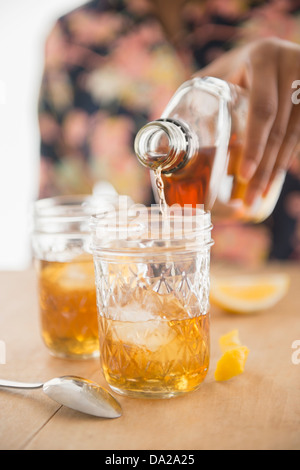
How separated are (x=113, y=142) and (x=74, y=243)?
1.18 meters

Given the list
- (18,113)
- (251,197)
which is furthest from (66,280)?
(18,113)

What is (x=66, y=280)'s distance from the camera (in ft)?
3.28

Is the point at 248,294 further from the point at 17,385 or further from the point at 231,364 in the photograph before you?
the point at 17,385

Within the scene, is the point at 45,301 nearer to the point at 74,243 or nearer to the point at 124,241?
the point at 74,243

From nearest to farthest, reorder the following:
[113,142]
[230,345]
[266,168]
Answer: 1. [230,345]
2. [266,168]
3. [113,142]

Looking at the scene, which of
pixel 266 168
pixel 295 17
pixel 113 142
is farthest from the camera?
pixel 113 142

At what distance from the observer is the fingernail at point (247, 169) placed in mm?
1096

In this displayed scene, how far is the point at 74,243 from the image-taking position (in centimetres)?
102

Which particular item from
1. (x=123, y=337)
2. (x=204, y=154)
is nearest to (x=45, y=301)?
(x=123, y=337)

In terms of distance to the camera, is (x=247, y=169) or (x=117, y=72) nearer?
(x=247, y=169)

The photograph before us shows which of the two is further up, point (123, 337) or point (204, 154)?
point (204, 154)

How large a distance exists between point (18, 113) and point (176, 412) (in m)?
3.14

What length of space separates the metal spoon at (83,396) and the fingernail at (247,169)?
53 centimetres

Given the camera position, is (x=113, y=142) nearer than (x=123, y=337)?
No
